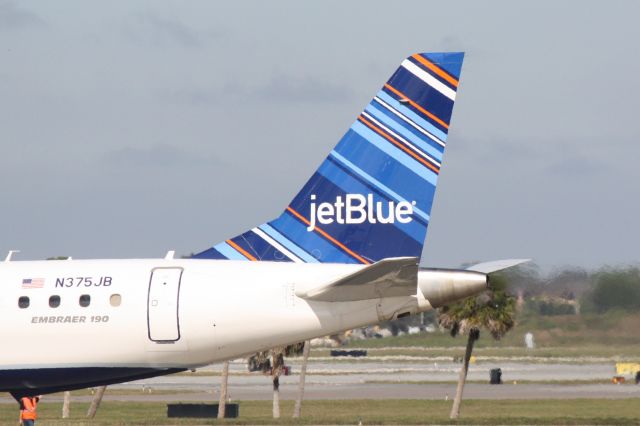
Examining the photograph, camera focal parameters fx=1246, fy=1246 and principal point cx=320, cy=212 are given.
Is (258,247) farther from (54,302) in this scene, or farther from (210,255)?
(54,302)

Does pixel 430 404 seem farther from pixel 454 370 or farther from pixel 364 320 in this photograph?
pixel 364 320

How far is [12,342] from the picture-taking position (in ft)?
105

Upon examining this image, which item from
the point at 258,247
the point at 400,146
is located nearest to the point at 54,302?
the point at 258,247

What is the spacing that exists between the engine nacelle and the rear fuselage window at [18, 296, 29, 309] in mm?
10132

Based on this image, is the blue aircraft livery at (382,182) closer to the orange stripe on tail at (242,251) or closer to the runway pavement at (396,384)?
the orange stripe on tail at (242,251)

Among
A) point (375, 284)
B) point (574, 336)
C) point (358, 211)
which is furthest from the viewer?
point (574, 336)

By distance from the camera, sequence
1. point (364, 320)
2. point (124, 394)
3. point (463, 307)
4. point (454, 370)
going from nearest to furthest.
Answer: point (364, 320), point (463, 307), point (124, 394), point (454, 370)

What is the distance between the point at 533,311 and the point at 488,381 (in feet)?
38.5

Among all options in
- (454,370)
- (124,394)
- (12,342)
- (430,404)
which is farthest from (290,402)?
(12,342)

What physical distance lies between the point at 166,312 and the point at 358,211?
17.7ft

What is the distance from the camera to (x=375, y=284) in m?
29.2

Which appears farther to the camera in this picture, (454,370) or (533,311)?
(454,370)

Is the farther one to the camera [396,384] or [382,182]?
[396,384]

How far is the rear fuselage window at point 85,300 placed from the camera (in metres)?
31.4
